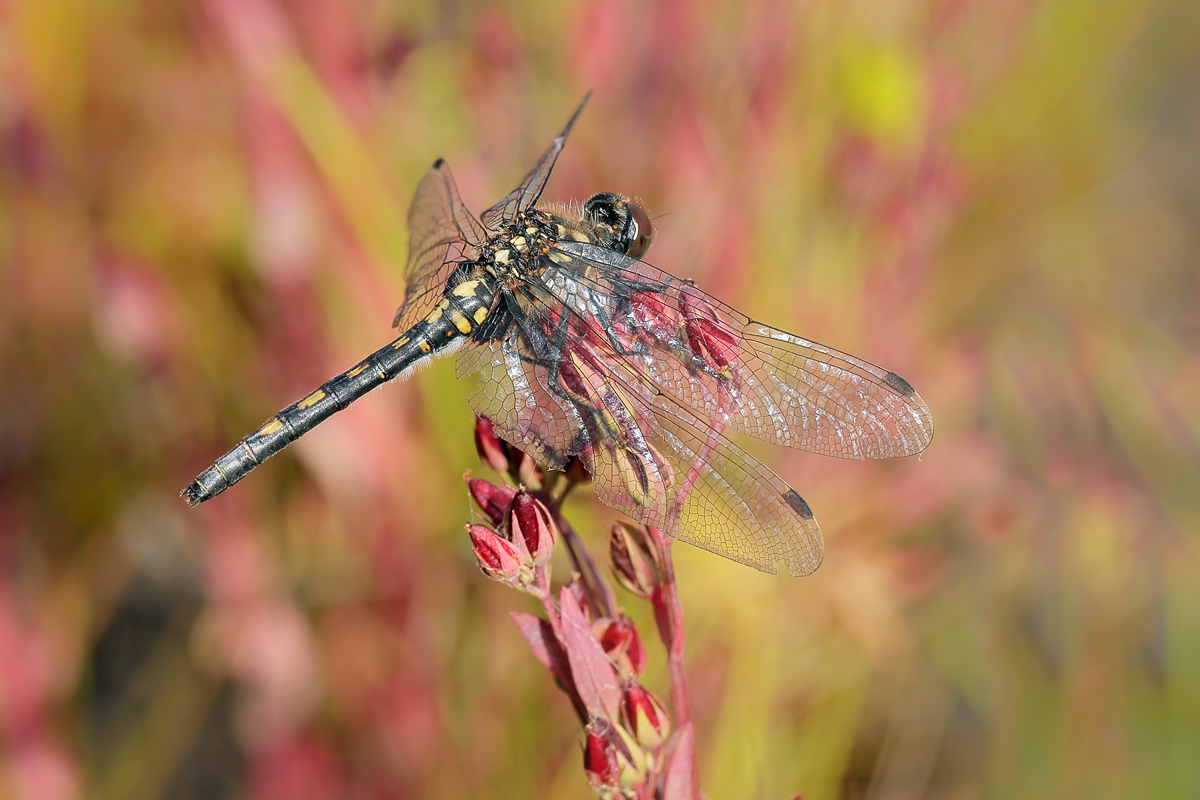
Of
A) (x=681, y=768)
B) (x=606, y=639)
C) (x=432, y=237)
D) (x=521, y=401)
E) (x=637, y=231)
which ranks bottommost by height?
(x=681, y=768)

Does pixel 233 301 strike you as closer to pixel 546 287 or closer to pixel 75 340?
pixel 75 340

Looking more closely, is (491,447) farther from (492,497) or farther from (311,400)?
(311,400)

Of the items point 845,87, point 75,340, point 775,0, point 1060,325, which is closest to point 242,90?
point 75,340

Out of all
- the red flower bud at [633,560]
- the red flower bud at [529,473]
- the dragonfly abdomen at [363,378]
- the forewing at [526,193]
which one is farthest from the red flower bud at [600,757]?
the forewing at [526,193]

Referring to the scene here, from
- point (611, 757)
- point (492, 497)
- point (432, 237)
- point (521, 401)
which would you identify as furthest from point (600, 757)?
point (432, 237)

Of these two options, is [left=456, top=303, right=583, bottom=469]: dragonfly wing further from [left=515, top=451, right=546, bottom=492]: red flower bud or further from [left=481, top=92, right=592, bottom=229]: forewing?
[left=481, top=92, right=592, bottom=229]: forewing

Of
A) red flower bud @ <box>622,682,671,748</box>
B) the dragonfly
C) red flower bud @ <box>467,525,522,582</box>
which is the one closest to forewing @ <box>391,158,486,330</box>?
the dragonfly

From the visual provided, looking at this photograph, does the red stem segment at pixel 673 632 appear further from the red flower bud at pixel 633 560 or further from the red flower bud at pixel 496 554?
the red flower bud at pixel 496 554
